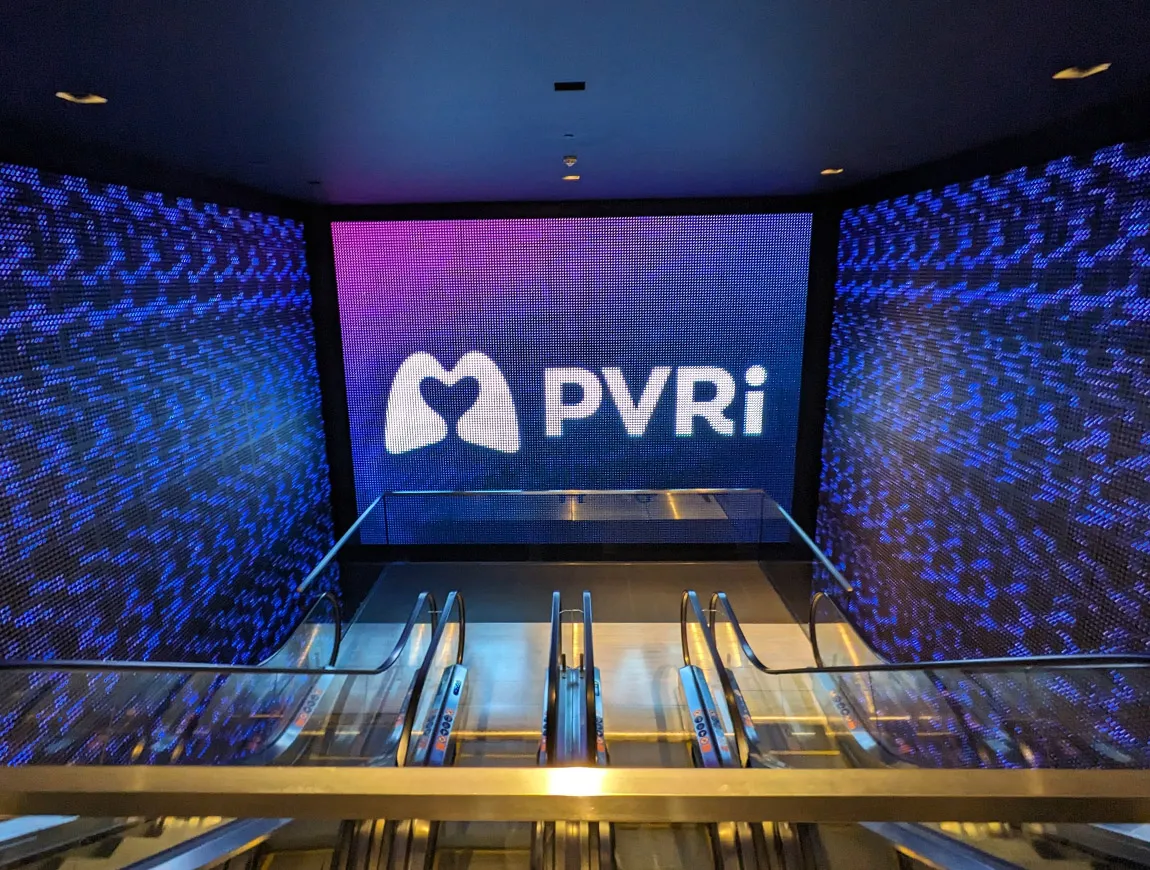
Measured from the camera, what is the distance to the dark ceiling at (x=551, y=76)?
6.28ft

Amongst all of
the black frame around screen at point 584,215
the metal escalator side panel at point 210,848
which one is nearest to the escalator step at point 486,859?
the metal escalator side panel at point 210,848

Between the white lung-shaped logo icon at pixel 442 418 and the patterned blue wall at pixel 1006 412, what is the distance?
10.8 ft

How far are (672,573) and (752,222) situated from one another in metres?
3.56

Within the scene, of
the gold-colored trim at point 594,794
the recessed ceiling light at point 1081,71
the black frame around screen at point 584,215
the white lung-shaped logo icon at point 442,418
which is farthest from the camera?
the white lung-shaped logo icon at point 442,418

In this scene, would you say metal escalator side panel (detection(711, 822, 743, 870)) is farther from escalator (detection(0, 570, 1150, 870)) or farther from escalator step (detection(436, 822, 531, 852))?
escalator step (detection(436, 822, 531, 852))

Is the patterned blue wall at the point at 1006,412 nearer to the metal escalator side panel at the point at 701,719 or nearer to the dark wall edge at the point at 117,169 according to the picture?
the metal escalator side panel at the point at 701,719

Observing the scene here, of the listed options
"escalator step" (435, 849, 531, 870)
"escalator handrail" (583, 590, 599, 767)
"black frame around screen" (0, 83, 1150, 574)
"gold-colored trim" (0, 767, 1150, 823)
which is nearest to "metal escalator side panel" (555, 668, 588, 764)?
"escalator handrail" (583, 590, 599, 767)

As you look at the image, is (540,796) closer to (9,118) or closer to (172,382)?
(9,118)

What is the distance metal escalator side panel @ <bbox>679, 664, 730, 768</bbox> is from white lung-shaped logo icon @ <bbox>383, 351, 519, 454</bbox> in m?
3.14

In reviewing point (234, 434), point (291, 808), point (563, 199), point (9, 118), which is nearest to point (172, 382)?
point (234, 434)

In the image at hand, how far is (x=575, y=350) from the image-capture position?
6.31 metres

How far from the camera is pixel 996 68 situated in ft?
7.98

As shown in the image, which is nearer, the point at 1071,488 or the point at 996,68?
the point at 996,68

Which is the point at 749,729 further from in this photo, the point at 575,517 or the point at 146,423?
the point at 146,423
